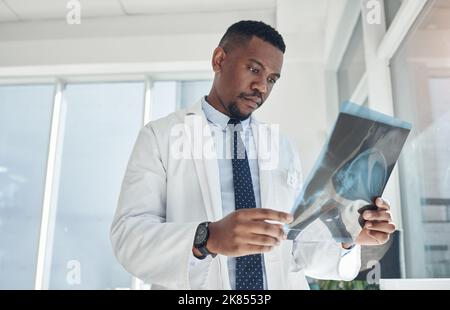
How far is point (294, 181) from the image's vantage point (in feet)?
2.78

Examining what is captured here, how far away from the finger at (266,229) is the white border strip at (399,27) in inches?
44.8

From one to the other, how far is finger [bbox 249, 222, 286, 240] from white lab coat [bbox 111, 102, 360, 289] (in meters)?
0.12

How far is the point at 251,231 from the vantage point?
533mm

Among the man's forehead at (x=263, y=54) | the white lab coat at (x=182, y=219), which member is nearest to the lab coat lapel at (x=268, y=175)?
the white lab coat at (x=182, y=219)

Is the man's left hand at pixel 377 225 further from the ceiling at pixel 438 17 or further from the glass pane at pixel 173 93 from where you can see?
the glass pane at pixel 173 93

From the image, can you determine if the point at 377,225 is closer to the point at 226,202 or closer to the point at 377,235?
the point at 377,235

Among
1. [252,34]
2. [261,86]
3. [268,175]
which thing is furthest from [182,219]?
[252,34]

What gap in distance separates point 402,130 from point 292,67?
4.90 ft

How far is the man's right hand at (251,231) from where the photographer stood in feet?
1.74

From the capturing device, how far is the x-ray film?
563 mm

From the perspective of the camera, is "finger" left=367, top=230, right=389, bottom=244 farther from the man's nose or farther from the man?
the man's nose

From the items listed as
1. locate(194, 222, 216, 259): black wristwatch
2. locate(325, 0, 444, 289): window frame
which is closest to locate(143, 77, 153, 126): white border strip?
locate(325, 0, 444, 289): window frame

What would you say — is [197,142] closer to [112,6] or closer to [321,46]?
[112,6]

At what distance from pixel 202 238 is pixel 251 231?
4.0 inches
